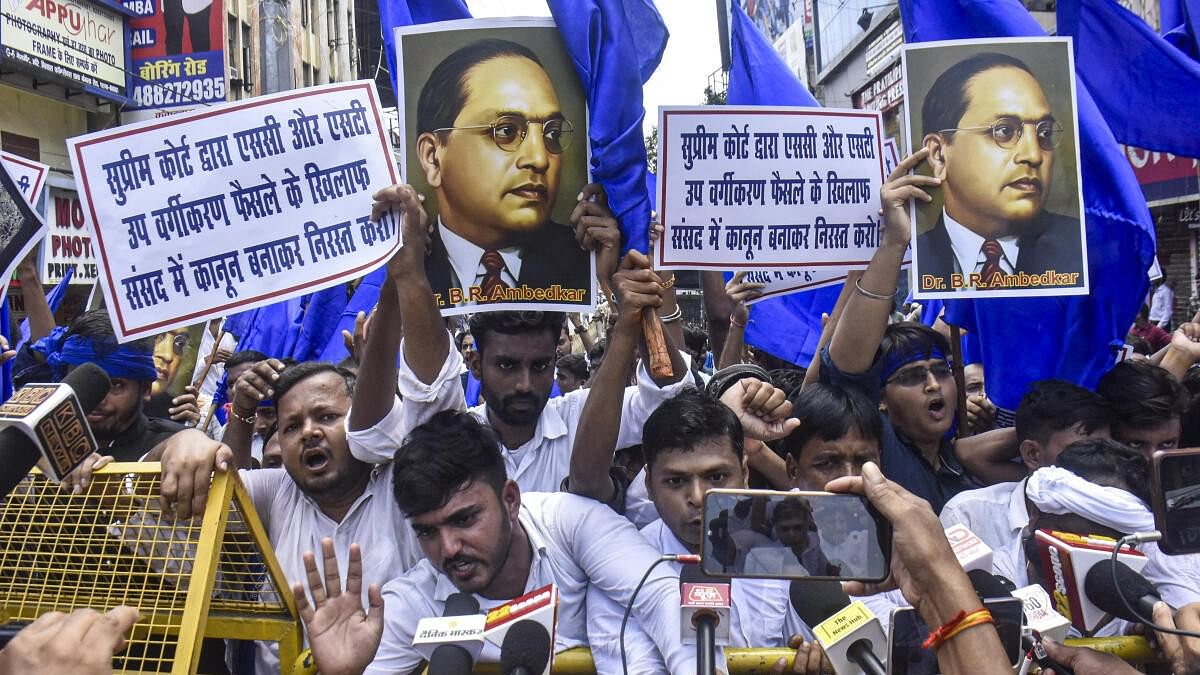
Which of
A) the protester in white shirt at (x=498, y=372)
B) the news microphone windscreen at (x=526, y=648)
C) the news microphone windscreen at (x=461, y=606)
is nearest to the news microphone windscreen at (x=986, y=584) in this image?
the news microphone windscreen at (x=526, y=648)

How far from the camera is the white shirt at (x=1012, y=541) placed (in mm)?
2791

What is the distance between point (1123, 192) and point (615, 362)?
215 centimetres

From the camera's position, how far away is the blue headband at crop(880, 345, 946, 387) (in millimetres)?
3881

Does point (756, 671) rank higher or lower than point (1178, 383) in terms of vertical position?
lower

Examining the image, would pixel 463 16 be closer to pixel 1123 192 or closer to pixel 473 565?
pixel 473 565

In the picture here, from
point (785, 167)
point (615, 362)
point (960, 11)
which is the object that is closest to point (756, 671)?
point (615, 362)

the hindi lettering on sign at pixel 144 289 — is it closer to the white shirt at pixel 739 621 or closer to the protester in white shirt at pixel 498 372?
the protester in white shirt at pixel 498 372

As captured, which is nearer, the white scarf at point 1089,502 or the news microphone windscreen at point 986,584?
the news microphone windscreen at point 986,584

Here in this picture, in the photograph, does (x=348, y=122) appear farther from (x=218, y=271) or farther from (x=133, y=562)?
(x=133, y=562)

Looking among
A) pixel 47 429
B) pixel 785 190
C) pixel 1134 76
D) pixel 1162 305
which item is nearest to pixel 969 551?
pixel 47 429

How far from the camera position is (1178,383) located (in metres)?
3.82

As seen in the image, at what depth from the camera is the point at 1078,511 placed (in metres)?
2.58

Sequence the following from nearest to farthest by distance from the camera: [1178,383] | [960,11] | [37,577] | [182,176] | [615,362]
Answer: [37,577], [615,362], [182,176], [1178,383], [960,11]

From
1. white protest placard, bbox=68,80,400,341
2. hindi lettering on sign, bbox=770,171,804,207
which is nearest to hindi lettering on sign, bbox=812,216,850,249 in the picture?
hindi lettering on sign, bbox=770,171,804,207
